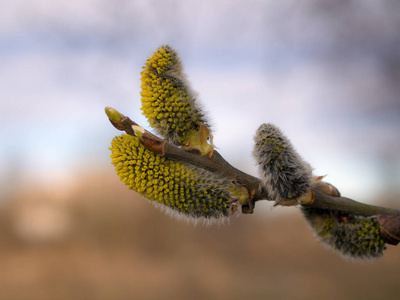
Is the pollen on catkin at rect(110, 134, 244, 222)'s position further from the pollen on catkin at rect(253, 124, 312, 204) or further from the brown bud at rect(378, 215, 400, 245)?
the brown bud at rect(378, 215, 400, 245)

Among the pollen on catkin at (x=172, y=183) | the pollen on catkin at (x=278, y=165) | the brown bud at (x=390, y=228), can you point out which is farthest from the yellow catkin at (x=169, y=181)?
the brown bud at (x=390, y=228)

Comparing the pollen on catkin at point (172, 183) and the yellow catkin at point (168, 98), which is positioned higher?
the yellow catkin at point (168, 98)

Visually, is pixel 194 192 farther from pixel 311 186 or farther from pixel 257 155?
pixel 311 186

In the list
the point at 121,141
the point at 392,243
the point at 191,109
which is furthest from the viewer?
the point at 392,243

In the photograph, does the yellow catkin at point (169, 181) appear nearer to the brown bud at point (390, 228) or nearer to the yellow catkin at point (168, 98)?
the yellow catkin at point (168, 98)

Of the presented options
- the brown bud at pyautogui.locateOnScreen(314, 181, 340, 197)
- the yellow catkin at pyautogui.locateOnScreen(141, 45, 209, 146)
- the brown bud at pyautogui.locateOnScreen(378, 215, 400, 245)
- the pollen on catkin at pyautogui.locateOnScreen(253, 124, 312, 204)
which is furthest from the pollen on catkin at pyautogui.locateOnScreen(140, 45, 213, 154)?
the brown bud at pyautogui.locateOnScreen(378, 215, 400, 245)

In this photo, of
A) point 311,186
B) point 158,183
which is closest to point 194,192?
point 158,183
